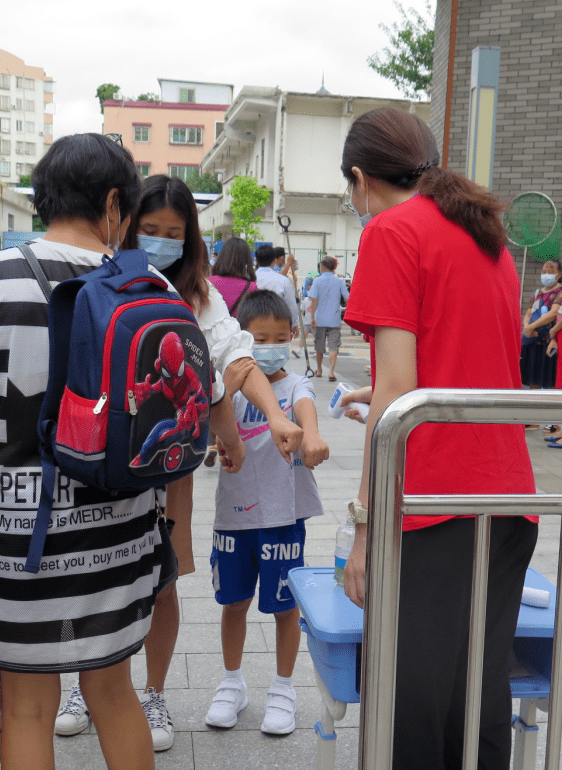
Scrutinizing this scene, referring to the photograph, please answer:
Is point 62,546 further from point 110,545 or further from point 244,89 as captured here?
point 244,89

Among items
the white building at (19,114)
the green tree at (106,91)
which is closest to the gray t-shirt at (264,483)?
the green tree at (106,91)

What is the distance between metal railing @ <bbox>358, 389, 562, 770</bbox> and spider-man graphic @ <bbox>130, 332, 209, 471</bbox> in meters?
0.45

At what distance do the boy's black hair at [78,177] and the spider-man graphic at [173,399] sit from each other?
0.41 metres

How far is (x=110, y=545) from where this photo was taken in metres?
1.67

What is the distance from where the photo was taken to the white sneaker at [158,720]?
8.27ft

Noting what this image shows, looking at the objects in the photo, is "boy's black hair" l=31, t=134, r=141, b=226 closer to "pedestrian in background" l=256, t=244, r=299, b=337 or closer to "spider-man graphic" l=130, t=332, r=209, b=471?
"spider-man graphic" l=130, t=332, r=209, b=471

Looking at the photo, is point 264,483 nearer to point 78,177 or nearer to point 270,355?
point 270,355

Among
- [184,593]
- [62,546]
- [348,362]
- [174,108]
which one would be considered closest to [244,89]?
[348,362]

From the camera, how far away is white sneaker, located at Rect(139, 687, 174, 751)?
99.3 inches

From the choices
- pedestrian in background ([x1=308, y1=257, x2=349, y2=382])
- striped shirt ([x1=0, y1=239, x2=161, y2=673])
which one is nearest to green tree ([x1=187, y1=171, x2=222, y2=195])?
pedestrian in background ([x1=308, y1=257, x2=349, y2=382])

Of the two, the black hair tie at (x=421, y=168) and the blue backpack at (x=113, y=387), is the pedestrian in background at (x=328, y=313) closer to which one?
the black hair tie at (x=421, y=168)

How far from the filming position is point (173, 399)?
160 centimetres

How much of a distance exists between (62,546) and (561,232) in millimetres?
9648

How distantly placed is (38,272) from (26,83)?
11259cm
